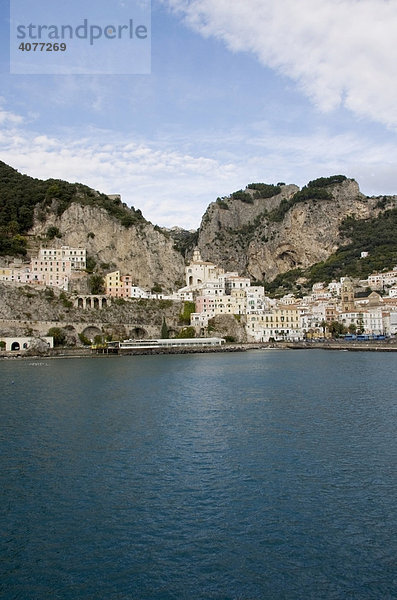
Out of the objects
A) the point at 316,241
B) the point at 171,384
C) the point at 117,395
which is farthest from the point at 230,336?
the point at 316,241

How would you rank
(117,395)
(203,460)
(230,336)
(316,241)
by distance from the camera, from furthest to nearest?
(316,241), (230,336), (117,395), (203,460)

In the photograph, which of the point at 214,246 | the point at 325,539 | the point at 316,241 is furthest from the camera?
the point at 214,246

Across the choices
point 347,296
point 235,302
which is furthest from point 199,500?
point 347,296

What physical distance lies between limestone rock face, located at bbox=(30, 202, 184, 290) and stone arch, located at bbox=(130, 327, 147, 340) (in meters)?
10.3

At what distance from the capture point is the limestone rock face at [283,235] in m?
109

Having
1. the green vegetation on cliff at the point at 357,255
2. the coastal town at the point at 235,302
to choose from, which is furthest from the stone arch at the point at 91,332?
the green vegetation on cliff at the point at 357,255

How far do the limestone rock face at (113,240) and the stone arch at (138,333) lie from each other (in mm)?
10317

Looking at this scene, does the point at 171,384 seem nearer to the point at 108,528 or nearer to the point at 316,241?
the point at 108,528

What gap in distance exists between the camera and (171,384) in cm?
3019

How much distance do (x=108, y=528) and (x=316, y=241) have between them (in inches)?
4046

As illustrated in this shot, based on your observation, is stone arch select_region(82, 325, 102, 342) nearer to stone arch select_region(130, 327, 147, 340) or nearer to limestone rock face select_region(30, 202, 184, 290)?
stone arch select_region(130, 327, 147, 340)

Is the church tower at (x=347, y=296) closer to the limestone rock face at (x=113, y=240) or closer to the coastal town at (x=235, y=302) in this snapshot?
the coastal town at (x=235, y=302)

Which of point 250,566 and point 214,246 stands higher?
point 214,246

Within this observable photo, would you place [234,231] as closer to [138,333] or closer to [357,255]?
[357,255]
